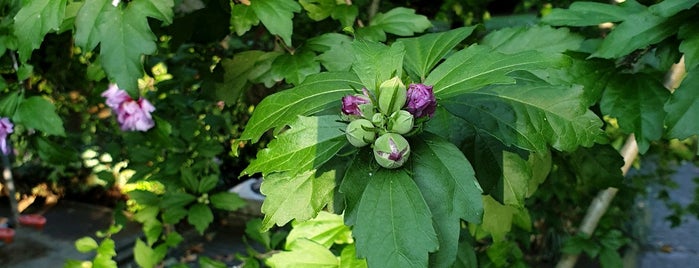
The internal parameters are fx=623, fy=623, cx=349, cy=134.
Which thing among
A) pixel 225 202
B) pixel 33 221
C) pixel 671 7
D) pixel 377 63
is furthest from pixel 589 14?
A: pixel 33 221

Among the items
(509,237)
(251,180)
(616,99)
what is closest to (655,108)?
(616,99)

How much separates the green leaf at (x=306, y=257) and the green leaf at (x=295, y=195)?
14.2 inches

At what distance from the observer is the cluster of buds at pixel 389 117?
2.33ft

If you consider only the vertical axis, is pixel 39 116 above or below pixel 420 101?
below

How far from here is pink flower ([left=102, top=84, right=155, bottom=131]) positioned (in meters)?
1.77

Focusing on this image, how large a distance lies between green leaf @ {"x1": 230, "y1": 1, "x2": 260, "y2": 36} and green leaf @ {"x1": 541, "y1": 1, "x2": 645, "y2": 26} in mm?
552

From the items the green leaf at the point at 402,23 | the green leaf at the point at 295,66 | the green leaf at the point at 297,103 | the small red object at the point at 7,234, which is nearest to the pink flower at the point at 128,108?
the green leaf at the point at 295,66

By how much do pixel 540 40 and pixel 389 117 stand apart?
0.53 metres

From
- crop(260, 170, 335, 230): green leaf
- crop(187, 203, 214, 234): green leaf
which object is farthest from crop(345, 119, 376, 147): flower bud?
crop(187, 203, 214, 234): green leaf

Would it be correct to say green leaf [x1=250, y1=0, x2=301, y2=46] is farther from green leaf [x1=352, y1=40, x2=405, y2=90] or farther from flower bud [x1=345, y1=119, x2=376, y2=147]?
flower bud [x1=345, y1=119, x2=376, y2=147]

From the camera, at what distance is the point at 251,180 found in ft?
17.1

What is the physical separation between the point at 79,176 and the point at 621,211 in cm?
435

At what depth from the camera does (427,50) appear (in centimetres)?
100

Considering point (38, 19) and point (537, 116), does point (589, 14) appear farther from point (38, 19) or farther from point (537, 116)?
point (38, 19)
